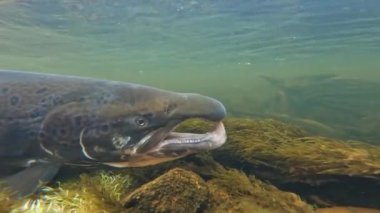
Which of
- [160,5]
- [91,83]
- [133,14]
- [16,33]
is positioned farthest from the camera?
[16,33]

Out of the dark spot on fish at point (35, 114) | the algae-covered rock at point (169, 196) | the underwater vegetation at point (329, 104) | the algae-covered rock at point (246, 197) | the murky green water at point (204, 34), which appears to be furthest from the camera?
the murky green water at point (204, 34)

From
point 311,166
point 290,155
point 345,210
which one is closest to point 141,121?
point 290,155

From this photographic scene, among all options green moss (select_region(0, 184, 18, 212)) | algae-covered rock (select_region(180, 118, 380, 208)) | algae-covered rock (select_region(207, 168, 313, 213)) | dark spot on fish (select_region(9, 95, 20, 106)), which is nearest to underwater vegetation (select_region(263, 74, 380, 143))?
algae-covered rock (select_region(180, 118, 380, 208))

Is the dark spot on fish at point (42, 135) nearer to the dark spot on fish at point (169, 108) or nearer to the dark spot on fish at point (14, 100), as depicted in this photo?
the dark spot on fish at point (14, 100)

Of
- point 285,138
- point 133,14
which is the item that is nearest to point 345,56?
point 133,14

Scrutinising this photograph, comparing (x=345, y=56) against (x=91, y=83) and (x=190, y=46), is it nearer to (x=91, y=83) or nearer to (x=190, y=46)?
(x=190, y=46)

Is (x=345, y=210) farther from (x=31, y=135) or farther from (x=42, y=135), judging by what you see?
(x=31, y=135)

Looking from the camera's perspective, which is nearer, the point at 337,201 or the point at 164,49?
the point at 337,201

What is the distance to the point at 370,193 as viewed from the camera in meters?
4.64

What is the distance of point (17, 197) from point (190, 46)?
1039 inches

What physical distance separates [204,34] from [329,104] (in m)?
8.76

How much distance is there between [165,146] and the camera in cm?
389

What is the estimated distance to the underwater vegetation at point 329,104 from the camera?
56.2ft

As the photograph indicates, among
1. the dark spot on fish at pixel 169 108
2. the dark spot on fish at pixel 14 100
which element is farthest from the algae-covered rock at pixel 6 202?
the dark spot on fish at pixel 169 108
